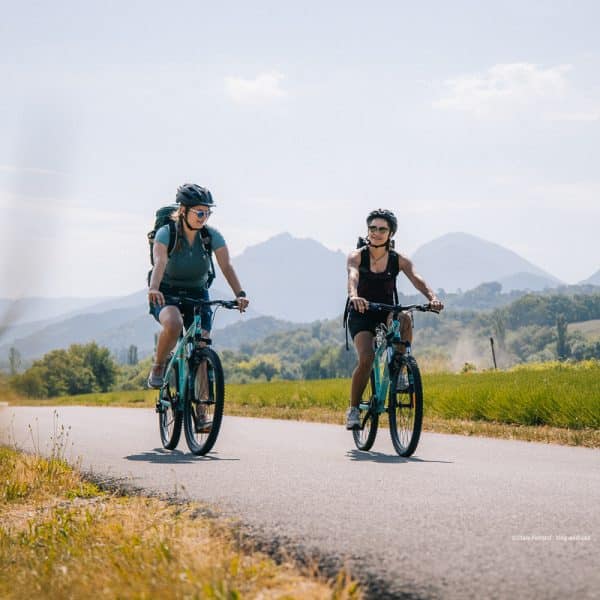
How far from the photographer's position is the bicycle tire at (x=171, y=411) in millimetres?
8445

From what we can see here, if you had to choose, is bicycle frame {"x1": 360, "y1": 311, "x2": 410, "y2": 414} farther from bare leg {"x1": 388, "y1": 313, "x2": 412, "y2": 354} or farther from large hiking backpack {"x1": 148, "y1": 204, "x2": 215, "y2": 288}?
large hiking backpack {"x1": 148, "y1": 204, "x2": 215, "y2": 288}

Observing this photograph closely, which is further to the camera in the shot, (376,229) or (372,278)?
(372,278)

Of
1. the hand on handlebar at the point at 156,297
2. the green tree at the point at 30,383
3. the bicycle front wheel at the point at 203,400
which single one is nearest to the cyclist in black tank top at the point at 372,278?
the bicycle front wheel at the point at 203,400

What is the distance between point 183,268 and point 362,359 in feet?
6.21

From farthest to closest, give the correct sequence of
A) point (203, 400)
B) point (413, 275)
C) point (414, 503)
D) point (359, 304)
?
point (413, 275)
point (203, 400)
point (359, 304)
point (414, 503)

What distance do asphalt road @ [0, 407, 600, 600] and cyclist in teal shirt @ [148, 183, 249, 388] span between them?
117cm

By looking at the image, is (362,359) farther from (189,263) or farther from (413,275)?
(189,263)

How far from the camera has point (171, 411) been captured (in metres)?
8.91

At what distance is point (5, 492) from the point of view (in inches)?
254

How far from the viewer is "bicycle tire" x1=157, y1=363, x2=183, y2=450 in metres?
8.45

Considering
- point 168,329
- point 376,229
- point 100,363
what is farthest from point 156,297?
point 100,363

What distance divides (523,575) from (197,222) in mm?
5252

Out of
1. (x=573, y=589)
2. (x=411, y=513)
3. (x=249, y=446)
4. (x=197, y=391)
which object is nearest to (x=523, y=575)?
(x=573, y=589)

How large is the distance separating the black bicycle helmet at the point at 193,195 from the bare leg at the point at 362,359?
1921mm
